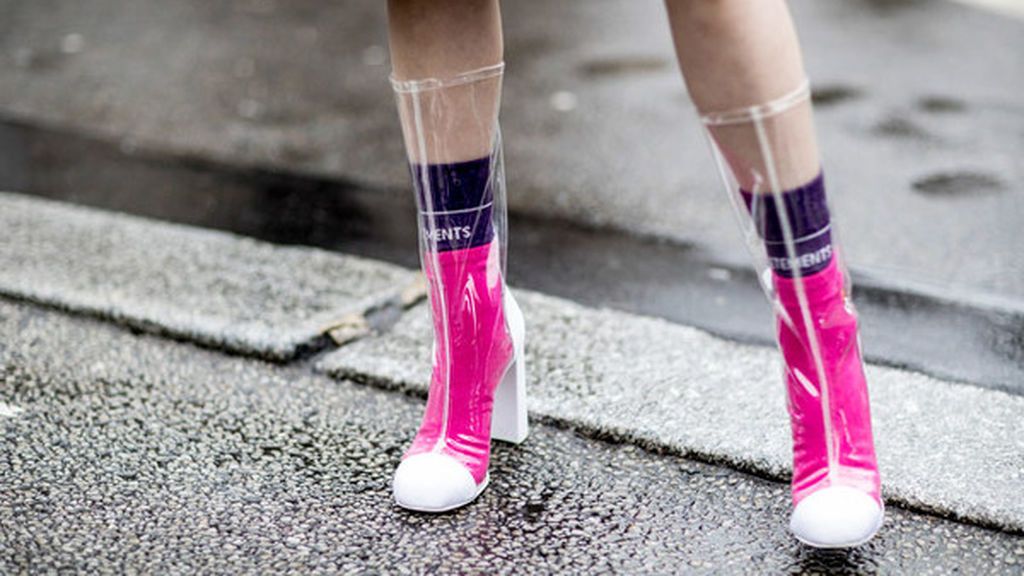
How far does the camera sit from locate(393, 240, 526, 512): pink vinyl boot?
1770 millimetres

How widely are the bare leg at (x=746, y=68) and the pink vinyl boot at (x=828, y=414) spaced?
0.16 metres

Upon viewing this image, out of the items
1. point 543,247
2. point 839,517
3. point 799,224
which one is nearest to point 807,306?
point 799,224

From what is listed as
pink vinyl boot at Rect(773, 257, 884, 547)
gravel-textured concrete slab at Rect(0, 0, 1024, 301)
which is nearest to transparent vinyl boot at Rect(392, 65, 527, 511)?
pink vinyl boot at Rect(773, 257, 884, 547)

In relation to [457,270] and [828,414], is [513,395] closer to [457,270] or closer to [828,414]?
[457,270]

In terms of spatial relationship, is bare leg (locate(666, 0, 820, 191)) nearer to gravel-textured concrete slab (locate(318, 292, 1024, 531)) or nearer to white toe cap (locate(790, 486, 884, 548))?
white toe cap (locate(790, 486, 884, 548))

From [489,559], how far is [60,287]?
129 cm

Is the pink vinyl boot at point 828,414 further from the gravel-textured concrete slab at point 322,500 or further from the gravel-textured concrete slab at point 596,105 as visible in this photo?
the gravel-textured concrete slab at point 596,105

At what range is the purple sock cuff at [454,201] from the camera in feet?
5.71

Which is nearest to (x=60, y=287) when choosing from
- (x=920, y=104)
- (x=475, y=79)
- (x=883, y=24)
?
(x=475, y=79)

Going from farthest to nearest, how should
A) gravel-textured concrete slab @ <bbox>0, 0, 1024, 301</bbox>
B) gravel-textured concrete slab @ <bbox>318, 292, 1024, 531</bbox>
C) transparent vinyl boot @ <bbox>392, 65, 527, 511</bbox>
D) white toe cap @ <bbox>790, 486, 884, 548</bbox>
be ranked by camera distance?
1. gravel-textured concrete slab @ <bbox>0, 0, 1024, 301</bbox>
2. gravel-textured concrete slab @ <bbox>318, 292, 1024, 531</bbox>
3. transparent vinyl boot @ <bbox>392, 65, 527, 511</bbox>
4. white toe cap @ <bbox>790, 486, 884, 548</bbox>

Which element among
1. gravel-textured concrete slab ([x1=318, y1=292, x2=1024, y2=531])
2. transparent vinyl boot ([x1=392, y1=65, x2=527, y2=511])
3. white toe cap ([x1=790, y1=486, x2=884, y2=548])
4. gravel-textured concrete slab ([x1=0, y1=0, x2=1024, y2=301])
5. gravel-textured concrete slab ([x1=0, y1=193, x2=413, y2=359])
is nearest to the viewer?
white toe cap ([x1=790, y1=486, x2=884, y2=548])

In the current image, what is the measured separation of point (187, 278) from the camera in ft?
8.57

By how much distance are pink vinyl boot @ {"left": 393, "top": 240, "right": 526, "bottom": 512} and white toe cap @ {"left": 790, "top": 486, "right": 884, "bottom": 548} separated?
464 mm

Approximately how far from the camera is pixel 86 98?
13.5 ft
